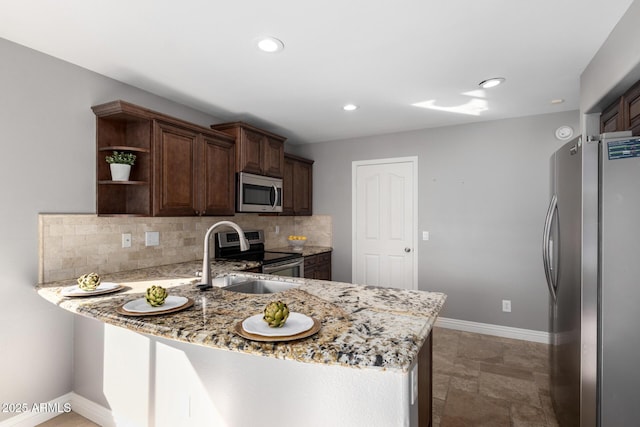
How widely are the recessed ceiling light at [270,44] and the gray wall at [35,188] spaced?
1396mm

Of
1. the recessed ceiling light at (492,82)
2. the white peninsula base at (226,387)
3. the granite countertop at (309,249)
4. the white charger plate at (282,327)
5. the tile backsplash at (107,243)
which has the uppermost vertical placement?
the recessed ceiling light at (492,82)

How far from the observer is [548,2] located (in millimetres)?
1658

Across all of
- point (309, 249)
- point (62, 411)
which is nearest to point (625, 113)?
point (309, 249)

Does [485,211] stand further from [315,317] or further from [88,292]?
[88,292]

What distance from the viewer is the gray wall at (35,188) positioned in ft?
6.63

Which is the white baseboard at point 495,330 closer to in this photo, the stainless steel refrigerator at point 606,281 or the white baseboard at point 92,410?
the stainless steel refrigerator at point 606,281

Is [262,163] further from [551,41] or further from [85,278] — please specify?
[551,41]

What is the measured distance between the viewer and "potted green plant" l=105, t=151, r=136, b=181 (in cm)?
242

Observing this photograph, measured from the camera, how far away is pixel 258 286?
2.22m

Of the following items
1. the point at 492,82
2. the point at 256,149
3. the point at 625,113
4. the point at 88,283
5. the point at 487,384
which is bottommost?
the point at 487,384

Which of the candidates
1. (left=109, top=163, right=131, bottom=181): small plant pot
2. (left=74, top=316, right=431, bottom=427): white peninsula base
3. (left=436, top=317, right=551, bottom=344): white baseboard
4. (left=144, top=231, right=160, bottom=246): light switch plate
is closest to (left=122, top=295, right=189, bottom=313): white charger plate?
(left=74, top=316, right=431, bottom=427): white peninsula base

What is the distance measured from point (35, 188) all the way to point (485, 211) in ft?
13.4

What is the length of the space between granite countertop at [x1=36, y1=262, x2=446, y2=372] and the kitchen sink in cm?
6

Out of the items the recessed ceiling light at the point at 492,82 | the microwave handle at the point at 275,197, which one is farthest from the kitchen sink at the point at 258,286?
the recessed ceiling light at the point at 492,82
